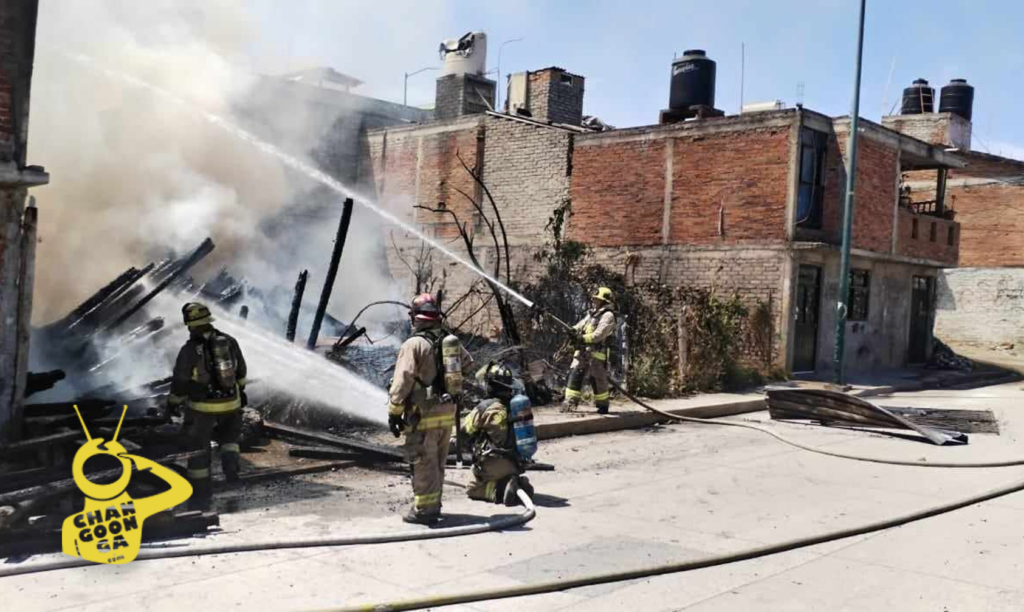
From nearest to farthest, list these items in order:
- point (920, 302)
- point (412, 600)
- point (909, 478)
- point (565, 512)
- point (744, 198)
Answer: point (412, 600) → point (565, 512) → point (909, 478) → point (744, 198) → point (920, 302)

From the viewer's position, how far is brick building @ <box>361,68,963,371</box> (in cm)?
1817

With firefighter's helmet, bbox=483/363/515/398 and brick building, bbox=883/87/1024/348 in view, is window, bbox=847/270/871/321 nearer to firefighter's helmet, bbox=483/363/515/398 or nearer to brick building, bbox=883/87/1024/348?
brick building, bbox=883/87/1024/348

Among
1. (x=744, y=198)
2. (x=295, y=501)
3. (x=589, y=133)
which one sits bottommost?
(x=295, y=501)

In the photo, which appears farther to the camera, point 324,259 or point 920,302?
point 920,302

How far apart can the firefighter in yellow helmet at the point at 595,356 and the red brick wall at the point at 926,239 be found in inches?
461

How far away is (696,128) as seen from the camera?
19156mm

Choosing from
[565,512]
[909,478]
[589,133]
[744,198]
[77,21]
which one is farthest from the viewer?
[589,133]

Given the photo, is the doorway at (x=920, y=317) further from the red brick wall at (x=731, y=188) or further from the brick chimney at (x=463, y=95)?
the brick chimney at (x=463, y=95)

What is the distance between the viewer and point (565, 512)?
282 inches

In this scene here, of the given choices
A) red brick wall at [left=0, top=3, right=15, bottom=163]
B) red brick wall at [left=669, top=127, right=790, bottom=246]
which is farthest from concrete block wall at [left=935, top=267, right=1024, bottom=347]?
red brick wall at [left=0, top=3, right=15, bottom=163]

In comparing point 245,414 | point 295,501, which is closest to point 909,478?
point 295,501

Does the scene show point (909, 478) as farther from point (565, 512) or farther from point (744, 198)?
point (744, 198)

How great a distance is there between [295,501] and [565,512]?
2062 millimetres

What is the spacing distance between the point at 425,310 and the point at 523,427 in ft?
4.11
